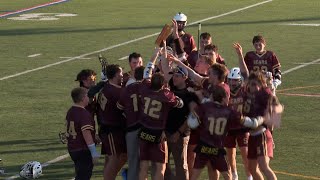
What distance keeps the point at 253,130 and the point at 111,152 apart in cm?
212

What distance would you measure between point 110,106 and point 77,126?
86 cm

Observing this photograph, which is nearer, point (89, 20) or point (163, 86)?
point (163, 86)

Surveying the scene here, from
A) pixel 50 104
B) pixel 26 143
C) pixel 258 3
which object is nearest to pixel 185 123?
pixel 26 143

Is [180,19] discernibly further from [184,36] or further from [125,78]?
[125,78]

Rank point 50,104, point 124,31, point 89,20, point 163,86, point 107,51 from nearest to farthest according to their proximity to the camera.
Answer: point 163,86
point 50,104
point 107,51
point 124,31
point 89,20

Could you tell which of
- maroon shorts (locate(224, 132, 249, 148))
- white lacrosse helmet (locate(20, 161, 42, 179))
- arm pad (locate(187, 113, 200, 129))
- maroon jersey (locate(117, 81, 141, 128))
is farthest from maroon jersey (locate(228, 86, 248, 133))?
white lacrosse helmet (locate(20, 161, 42, 179))

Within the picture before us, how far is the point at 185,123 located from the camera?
617 inches

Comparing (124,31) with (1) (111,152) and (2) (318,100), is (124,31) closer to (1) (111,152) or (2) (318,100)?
(2) (318,100)

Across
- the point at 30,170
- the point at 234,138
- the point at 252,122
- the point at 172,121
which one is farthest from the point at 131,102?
the point at 30,170

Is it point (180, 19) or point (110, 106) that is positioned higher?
point (180, 19)

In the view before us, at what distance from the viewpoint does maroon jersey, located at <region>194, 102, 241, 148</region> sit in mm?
14703

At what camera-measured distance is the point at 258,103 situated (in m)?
15.4

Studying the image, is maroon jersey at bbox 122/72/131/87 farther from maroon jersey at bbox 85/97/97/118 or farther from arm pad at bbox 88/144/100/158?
arm pad at bbox 88/144/100/158

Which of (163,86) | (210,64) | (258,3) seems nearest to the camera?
(163,86)
